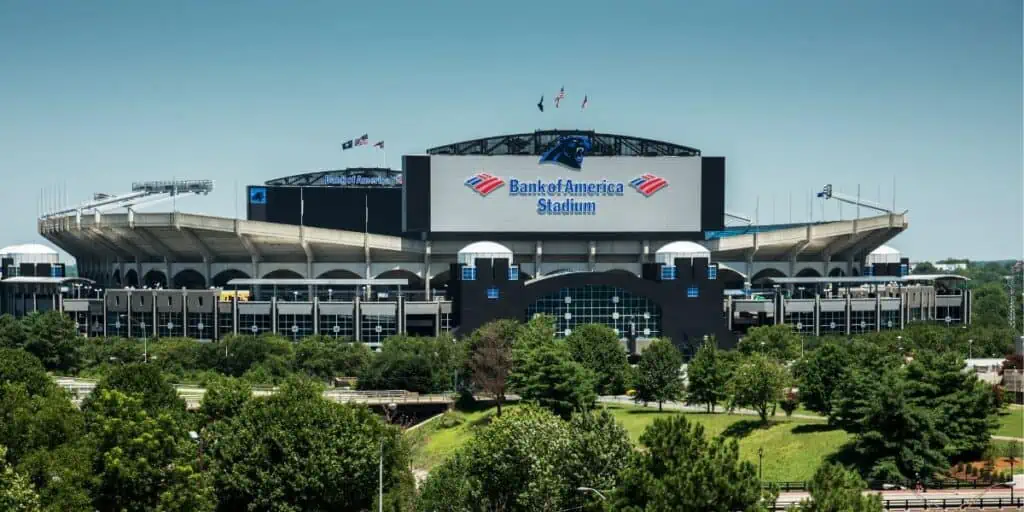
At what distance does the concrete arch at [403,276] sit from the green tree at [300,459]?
91.8 meters

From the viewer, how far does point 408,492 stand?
67250 mm

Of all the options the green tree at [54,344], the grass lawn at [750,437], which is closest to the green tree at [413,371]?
the grass lawn at [750,437]

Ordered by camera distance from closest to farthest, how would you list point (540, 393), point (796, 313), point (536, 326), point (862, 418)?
point (862, 418), point (540, 393), point (536, 326), point (796, 313)

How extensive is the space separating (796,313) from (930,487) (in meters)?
87.3

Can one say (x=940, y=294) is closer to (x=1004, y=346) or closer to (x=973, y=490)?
(x=1004, y=346)

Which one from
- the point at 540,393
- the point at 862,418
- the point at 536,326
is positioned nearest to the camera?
the point at 862,418

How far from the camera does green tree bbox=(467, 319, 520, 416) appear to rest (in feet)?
341

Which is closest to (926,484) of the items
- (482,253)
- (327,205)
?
(482,253)

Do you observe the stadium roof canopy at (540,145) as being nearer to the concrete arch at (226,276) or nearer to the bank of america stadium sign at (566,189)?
the bank of america stadium sign at (566,189)

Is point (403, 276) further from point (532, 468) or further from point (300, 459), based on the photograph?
point (532, 468)

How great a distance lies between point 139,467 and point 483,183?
9754cm

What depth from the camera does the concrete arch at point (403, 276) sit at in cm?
16050

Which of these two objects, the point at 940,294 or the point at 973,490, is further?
the point at 940,294

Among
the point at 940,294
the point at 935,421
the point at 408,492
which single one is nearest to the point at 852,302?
the point at 940,294
